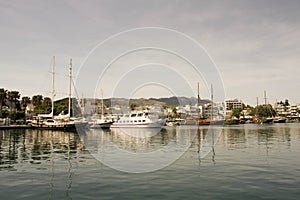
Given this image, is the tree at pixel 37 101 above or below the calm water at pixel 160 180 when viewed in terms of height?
above

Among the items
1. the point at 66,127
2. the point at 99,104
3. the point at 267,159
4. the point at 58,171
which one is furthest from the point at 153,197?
the point at 99,104

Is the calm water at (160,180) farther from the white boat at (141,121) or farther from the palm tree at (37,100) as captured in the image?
the palm tree at (37,100)

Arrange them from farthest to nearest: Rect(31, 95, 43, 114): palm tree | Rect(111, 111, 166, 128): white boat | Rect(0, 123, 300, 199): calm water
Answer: Rect(31, 95, 43, 114): palm tree < Rect(111, 111, 166, 128): white boat < Rect(0, 123, 300, 199): calm water

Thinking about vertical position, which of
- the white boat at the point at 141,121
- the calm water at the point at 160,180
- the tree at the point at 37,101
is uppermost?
the tree at the point at 37,101

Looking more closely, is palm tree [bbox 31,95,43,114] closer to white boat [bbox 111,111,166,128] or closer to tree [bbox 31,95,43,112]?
tree [bbox 31,95,43,112]

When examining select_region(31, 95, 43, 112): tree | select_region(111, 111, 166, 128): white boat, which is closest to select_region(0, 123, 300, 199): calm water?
select_region(111, 111, 166, 128): white boat

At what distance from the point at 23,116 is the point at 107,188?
118884mm

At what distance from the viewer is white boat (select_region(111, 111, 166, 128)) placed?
9231cm

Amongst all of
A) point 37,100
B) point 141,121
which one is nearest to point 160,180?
point 141,121

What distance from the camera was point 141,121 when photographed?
9406cm

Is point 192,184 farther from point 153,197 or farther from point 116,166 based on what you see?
point 116,166

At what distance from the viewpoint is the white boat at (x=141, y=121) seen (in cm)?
9231

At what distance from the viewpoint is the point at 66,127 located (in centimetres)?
8238

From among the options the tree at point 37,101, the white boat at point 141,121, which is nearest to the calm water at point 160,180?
the white boat at point 141,121
